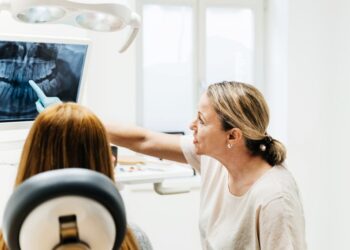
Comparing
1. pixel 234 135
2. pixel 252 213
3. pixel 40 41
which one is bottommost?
pixel 252 213

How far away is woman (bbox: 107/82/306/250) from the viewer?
1348 millimetres

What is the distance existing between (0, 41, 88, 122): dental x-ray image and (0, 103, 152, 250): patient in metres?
0.82

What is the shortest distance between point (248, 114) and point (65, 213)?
3.51 feet

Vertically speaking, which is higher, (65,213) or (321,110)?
(65,213)

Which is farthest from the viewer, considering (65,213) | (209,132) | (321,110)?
(321,110)

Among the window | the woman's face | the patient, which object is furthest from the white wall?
the patient

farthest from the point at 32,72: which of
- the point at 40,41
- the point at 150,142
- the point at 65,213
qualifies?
the point at 65,213

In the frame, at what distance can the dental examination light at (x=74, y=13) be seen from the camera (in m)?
1.21

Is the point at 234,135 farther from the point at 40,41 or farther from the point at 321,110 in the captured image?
the point at 321,110

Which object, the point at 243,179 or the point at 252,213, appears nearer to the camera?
the point at 252,213

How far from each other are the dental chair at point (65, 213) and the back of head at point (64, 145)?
0.95ft

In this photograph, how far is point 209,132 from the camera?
5.03 ft

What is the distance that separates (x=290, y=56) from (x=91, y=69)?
1.27 meters

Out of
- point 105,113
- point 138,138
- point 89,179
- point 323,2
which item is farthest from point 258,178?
point 323,2
